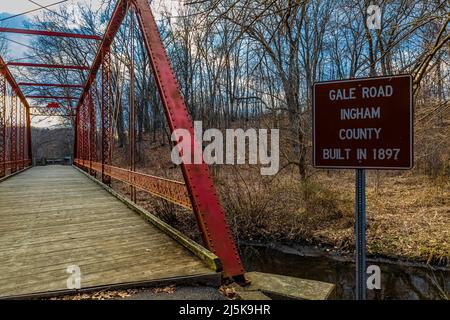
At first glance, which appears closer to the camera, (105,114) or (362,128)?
(362,128)

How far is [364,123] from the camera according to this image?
6.84 ft

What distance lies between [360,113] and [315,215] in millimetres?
7548

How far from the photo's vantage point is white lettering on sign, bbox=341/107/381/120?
2.06 meters

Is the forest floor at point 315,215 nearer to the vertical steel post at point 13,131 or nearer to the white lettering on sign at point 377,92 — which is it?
the white lettering on sign at point 377,92

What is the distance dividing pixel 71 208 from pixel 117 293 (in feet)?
15.1

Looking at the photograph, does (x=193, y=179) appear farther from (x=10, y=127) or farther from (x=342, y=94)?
(x=10, y=127)

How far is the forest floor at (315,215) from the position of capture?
7.97 metres

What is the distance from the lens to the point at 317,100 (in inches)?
90.2

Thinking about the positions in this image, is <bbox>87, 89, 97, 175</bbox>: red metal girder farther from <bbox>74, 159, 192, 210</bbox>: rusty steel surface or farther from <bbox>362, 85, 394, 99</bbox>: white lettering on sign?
<bbox>362, 85, 394, 99</bbox>: white lettering on sign

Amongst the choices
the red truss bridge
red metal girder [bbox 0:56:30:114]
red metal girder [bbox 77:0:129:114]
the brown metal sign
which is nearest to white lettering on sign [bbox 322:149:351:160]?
the brown metal sign

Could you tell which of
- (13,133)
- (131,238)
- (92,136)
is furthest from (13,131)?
(131,238)

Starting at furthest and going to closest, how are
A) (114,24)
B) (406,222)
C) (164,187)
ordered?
(114,24), (406,222), (164,187)
